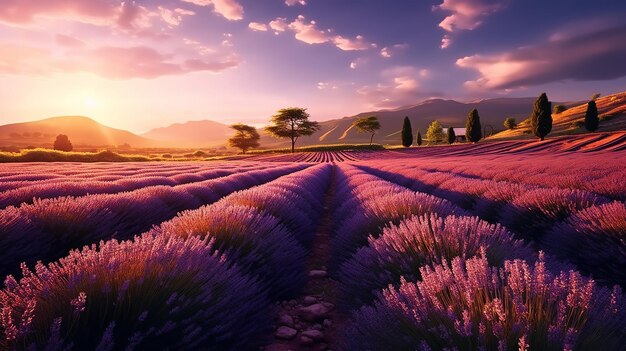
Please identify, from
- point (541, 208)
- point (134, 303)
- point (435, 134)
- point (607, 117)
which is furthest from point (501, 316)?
point (435, 134)

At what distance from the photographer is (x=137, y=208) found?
14.4 feet

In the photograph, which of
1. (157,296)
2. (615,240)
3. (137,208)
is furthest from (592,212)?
(137,208)

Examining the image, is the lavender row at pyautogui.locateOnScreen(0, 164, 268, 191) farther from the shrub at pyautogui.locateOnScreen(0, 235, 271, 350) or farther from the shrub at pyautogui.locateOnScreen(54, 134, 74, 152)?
the shrub at pyautogui.locateOnScreen(54, 134, 74, 152)

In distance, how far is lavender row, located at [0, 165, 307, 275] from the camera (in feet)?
8.64

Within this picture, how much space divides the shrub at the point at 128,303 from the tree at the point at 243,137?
71043 mm

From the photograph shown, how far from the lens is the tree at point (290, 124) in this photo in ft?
214

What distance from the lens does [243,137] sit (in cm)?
7194

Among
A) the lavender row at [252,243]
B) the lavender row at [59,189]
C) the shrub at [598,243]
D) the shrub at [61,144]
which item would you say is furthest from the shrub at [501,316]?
the shrub at [61,144]

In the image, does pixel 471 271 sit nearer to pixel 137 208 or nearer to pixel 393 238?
pixel 393 238

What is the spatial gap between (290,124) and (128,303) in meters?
66.0

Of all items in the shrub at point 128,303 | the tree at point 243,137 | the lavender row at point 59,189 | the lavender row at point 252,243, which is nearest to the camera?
the shrub at point 128,303

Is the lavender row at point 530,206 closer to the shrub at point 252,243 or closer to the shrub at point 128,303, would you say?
the shrub at point 252,243

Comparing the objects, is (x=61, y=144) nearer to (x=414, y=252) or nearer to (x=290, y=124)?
(x=290, y=124)

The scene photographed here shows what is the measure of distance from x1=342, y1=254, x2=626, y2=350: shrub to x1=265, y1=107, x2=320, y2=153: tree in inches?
2544
